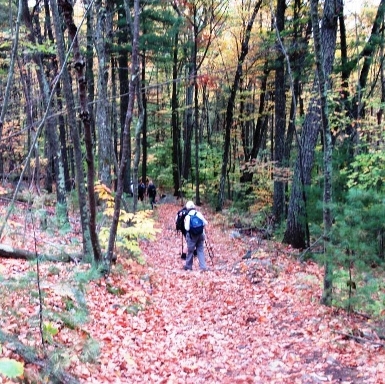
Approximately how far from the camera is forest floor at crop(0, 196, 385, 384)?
450 cm

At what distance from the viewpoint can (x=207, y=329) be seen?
6133mm

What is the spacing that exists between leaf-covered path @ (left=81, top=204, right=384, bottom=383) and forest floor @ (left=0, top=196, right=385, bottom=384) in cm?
1

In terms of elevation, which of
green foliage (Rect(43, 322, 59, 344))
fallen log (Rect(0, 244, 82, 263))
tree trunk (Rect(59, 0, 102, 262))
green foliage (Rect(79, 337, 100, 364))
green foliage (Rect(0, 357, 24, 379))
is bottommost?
green foliage (Rect(79, 337, 100, 364))

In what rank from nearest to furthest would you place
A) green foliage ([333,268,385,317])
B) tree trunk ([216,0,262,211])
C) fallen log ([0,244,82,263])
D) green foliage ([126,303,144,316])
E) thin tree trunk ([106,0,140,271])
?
green foliage ([333,268,385,317]), green foliage ([126,303,144,316]), thin tree trunk ([106,0,140,271]), fallen log ([0,244,82,263]), tree trunk ([216,0,262,211])

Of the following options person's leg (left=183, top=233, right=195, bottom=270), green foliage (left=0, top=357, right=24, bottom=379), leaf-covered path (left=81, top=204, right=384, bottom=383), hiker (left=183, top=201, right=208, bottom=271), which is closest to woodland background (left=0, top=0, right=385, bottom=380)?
leaf-covered path (left=81, top=204, right=384, bottom=383)

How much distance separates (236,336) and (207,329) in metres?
0.48

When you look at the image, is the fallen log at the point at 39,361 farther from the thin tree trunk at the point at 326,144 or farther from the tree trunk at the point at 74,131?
the thin tree trunk at the point at 326,144

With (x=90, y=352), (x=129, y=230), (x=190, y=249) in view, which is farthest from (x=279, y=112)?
(x=90, y=352)

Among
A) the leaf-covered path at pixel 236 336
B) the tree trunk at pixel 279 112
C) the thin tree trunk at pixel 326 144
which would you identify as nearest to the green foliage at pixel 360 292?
the thin tree trunk at pixel 326 144

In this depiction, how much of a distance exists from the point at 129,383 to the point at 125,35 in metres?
16.4

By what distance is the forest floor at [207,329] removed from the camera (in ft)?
14.8

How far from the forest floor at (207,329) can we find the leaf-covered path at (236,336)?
14 mm

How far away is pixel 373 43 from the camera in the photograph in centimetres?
1351

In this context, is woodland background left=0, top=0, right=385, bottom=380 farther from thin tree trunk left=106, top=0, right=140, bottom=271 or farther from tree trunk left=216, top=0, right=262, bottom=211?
tree trunk left=216, top=0, right=262, bottom=211
